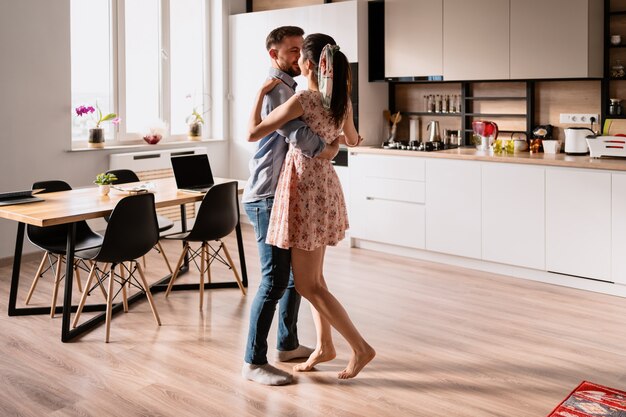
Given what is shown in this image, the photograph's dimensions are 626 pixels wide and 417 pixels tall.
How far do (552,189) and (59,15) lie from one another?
3985 mm

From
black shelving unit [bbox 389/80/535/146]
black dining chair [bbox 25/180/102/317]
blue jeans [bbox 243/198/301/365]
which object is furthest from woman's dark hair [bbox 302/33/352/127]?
black shelving unit [bbox 389/80/535/146]

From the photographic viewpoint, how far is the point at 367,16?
6102 mm

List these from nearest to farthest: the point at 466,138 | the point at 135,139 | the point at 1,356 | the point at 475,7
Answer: the point at 1,356 → the point at 475,7 → the point at 466,138 → the point at 135,139

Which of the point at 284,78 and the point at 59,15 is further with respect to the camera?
the point at 59,15

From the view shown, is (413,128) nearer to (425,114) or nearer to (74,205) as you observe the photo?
(425,114)

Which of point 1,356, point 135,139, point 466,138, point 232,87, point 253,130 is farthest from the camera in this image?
point 232,87

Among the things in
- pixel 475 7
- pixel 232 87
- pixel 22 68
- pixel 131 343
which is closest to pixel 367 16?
pixel 475 7

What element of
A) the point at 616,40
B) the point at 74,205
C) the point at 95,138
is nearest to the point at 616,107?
Answer: the point at 616,40

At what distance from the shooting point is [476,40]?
5457mm

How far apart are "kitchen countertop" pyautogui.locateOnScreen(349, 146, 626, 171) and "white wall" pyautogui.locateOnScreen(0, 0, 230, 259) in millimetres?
2457

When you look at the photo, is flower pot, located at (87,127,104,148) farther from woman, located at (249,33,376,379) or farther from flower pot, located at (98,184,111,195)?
woman, located at (249,33,376,379)

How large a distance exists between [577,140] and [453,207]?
100 centimetres

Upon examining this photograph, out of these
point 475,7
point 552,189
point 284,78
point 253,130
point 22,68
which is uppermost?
point 475,7

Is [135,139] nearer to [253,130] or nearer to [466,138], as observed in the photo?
[466,138]
